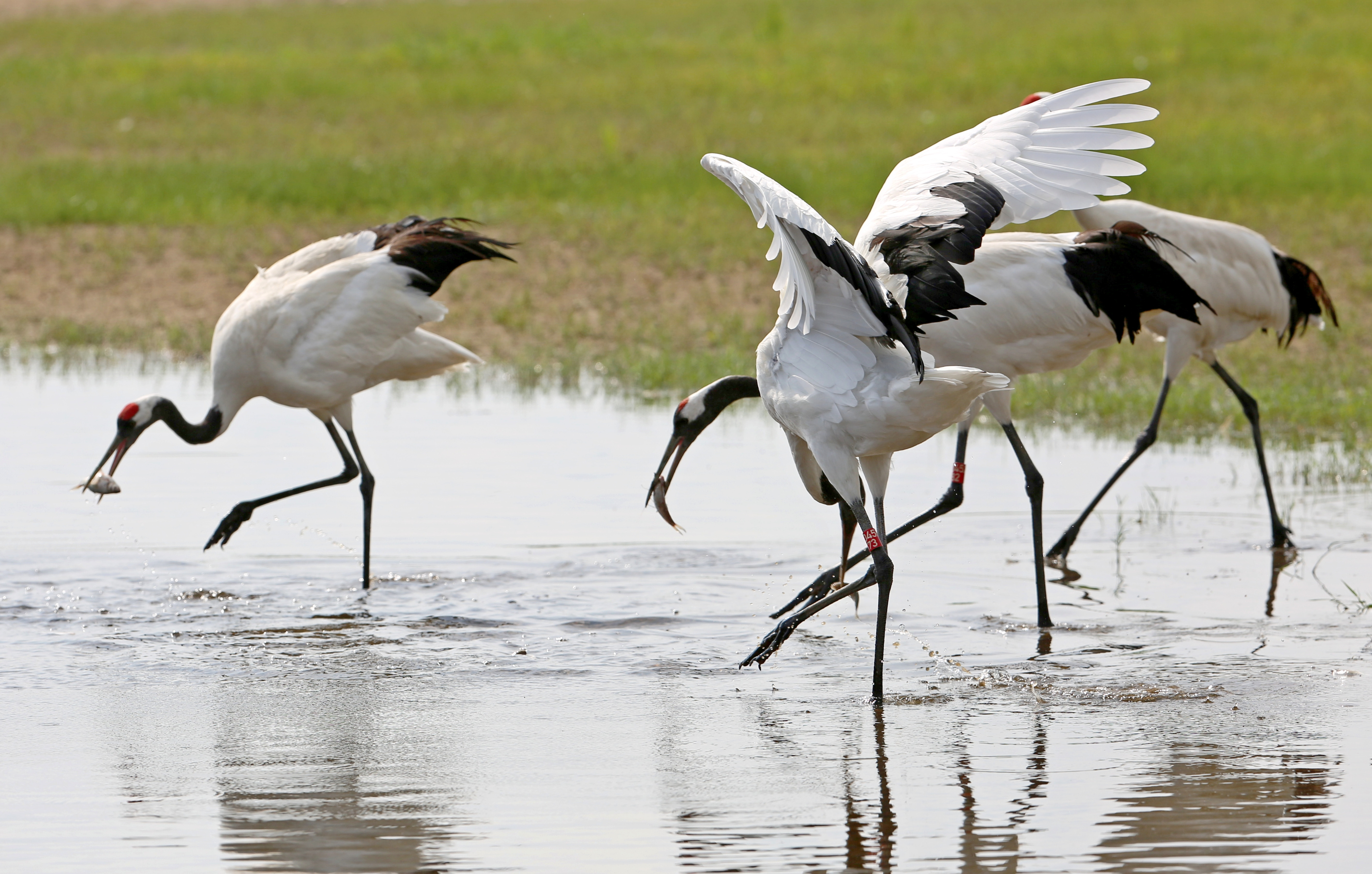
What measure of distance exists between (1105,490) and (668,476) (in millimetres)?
1688

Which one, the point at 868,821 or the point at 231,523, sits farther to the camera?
the point at 231,523

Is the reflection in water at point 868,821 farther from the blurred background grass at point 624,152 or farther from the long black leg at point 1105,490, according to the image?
the blurred background grass at point 624,152

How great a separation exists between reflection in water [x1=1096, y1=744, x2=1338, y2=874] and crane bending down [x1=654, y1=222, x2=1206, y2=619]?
4.90ft

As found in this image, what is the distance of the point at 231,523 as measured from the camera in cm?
645

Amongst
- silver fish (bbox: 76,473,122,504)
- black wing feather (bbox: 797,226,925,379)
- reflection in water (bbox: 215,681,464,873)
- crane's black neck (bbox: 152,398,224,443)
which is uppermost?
black wing feather (bbox: 797,226,925,379)

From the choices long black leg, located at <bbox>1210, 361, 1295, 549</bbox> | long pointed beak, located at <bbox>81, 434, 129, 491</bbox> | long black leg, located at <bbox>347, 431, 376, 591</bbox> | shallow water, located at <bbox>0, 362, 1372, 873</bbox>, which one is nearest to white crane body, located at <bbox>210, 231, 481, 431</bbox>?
long black leg, located at <bbox>347, 431, 376, 591</bbox>

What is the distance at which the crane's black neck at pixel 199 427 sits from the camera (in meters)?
6.65

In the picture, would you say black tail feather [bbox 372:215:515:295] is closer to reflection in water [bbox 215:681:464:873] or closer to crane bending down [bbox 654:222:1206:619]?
crane bending down [bbox 654:222:1206:619]

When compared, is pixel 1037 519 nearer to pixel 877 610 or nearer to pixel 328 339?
pixel 877 610

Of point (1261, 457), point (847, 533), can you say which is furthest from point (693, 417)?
point (1261, 457)

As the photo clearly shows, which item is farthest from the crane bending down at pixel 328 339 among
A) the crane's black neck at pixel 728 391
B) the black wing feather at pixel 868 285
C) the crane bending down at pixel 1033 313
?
the black wing feather at pixel 868 285

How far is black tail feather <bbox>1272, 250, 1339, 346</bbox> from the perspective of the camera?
287 inches

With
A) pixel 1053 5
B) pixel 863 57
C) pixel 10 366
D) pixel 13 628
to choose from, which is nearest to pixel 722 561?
pixel 13 628

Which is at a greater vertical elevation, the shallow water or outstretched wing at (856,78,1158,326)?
outstretched wing at (856,78,1158,326)
